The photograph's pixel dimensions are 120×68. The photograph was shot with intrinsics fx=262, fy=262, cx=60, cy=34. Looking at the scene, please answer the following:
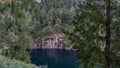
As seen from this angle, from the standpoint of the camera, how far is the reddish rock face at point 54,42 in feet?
200

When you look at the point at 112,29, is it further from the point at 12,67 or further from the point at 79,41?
the point at 12,67

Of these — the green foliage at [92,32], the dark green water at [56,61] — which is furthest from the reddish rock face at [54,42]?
the green foliage at [92,32]

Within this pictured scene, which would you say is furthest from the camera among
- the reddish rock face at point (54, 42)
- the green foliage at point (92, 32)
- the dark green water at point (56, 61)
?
the reddish rock face at point (54, 42)

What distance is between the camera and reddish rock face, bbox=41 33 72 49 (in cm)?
6090

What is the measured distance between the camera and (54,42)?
204ft

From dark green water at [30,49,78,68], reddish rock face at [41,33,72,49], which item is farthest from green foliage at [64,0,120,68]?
reddish rock face at [41,33,72,49]

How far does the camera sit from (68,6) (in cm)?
6359

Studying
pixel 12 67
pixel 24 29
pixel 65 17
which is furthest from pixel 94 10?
pixel 65 17

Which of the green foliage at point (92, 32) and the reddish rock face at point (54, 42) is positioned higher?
the green foliage at point (92, 32)

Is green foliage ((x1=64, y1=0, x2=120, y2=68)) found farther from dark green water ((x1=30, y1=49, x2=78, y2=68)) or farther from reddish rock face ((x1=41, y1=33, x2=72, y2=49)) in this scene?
reddish rock face ((x1=41, y1=33, x2=72, y2=49))

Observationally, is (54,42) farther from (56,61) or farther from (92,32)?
(92,32)

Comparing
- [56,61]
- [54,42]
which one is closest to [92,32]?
[56,61]

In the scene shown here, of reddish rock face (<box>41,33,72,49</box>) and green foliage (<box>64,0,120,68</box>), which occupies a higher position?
green foliage (<box>64,0,120,68</box>)

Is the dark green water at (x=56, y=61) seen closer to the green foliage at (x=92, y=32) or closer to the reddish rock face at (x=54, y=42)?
the reddish rock face at (x=54, y=42)
